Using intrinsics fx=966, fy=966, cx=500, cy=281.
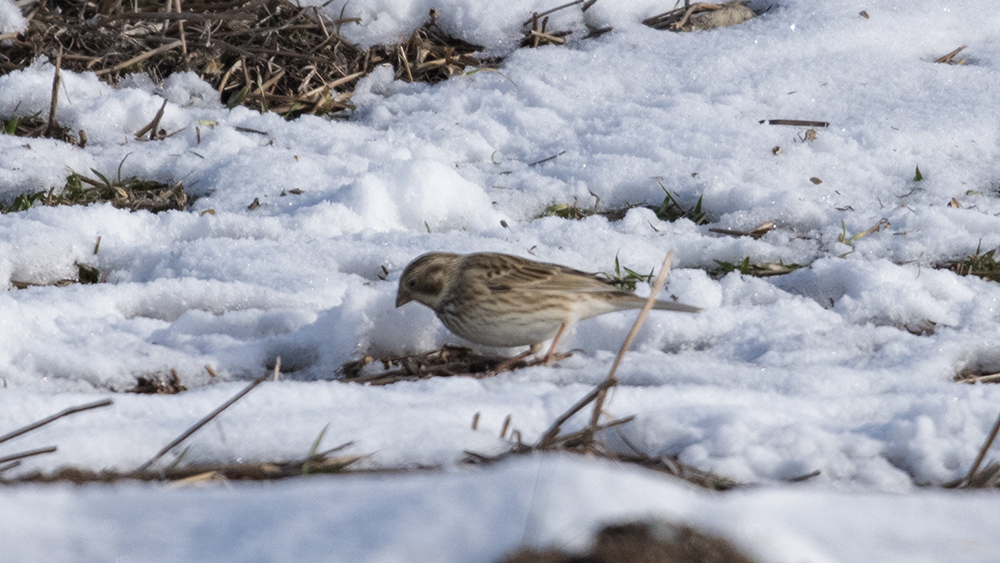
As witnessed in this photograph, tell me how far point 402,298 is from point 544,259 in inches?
43.6

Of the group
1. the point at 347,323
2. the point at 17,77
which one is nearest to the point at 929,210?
the point at 347,323

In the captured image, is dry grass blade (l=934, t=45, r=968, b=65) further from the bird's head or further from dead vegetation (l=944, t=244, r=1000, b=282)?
the bird's head

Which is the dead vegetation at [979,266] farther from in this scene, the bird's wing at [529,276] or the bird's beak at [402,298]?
the bird's beak at [402,298]

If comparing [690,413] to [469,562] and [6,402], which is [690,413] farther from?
[6,402]

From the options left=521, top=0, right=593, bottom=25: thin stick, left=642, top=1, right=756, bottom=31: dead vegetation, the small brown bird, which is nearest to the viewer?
the small brown bird

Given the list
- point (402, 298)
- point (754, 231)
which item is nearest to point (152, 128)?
point (402, 298)

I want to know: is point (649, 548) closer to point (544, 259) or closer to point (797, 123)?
point (544, 259)

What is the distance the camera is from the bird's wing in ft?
13.4

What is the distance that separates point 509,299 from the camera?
4.03 m

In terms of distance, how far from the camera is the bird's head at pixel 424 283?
4.06 meters

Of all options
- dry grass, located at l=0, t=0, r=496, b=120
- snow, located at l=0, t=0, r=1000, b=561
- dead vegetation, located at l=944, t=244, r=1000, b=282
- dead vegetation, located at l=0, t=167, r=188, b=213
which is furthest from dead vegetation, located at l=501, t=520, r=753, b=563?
dry grass, located at l=0, t=0, r=496, b=120

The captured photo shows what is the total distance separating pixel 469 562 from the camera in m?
1.35

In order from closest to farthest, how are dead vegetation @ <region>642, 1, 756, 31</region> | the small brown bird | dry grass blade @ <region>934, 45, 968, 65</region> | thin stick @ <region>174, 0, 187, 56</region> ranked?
the small brown bird < thin stick @ <region>174, 0, 187, 56</region> < dry grass blade @ <region>934, 45, 968, 65</region> < dead vegetation @ <region>642, 1, 756, 31</region>

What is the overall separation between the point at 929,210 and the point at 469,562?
15.4ft
